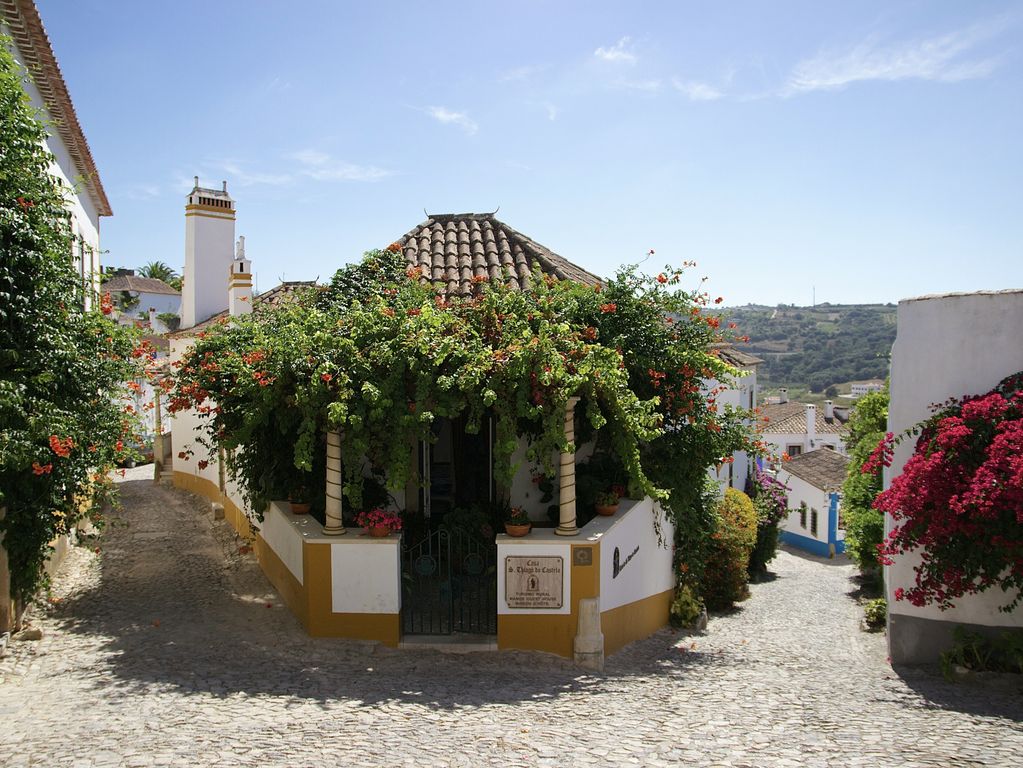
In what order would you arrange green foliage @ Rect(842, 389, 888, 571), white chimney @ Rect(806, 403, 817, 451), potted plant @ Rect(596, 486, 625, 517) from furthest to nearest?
white chimney @ Rect(806, 403, 817, 451) < green foliage @ Rect(842, 389, 888, 571) < potted plant @ Rect(596, 486, 625, 517)

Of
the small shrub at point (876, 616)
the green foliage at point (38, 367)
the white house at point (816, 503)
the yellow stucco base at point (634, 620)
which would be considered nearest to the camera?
the green foliage at point (38, 367)

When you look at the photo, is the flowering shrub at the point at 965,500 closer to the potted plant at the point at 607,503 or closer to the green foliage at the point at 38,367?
the potted plant at the point at 607,503

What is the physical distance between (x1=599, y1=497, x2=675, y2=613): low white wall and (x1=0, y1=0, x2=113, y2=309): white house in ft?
23.0

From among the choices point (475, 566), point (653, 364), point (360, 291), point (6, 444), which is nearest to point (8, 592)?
point (6, 444)

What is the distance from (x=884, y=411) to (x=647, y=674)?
40.0 feet

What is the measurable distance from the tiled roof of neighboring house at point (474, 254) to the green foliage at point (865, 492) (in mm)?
6586

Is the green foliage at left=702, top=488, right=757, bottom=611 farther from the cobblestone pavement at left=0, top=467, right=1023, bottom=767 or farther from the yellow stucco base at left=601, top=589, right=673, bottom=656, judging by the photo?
the cobblestone pavement at left=0, top=467, right=1023, bottom=767

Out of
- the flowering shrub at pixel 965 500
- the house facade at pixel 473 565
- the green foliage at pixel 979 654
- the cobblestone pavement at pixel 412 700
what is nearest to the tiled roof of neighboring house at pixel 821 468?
→ the cobblestone pavement at pixel 412 700

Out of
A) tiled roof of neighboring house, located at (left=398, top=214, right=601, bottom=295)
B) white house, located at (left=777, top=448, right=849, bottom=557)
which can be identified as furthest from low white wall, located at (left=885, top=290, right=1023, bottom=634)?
white house, located at (left=777, top=448, right=849, bottom=557)

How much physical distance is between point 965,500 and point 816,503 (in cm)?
2643

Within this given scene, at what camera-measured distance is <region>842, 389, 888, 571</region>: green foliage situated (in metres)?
15.3

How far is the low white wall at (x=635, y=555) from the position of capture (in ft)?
30.8

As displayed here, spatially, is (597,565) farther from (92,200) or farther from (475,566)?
(92,200)

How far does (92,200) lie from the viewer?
60.1 feet
